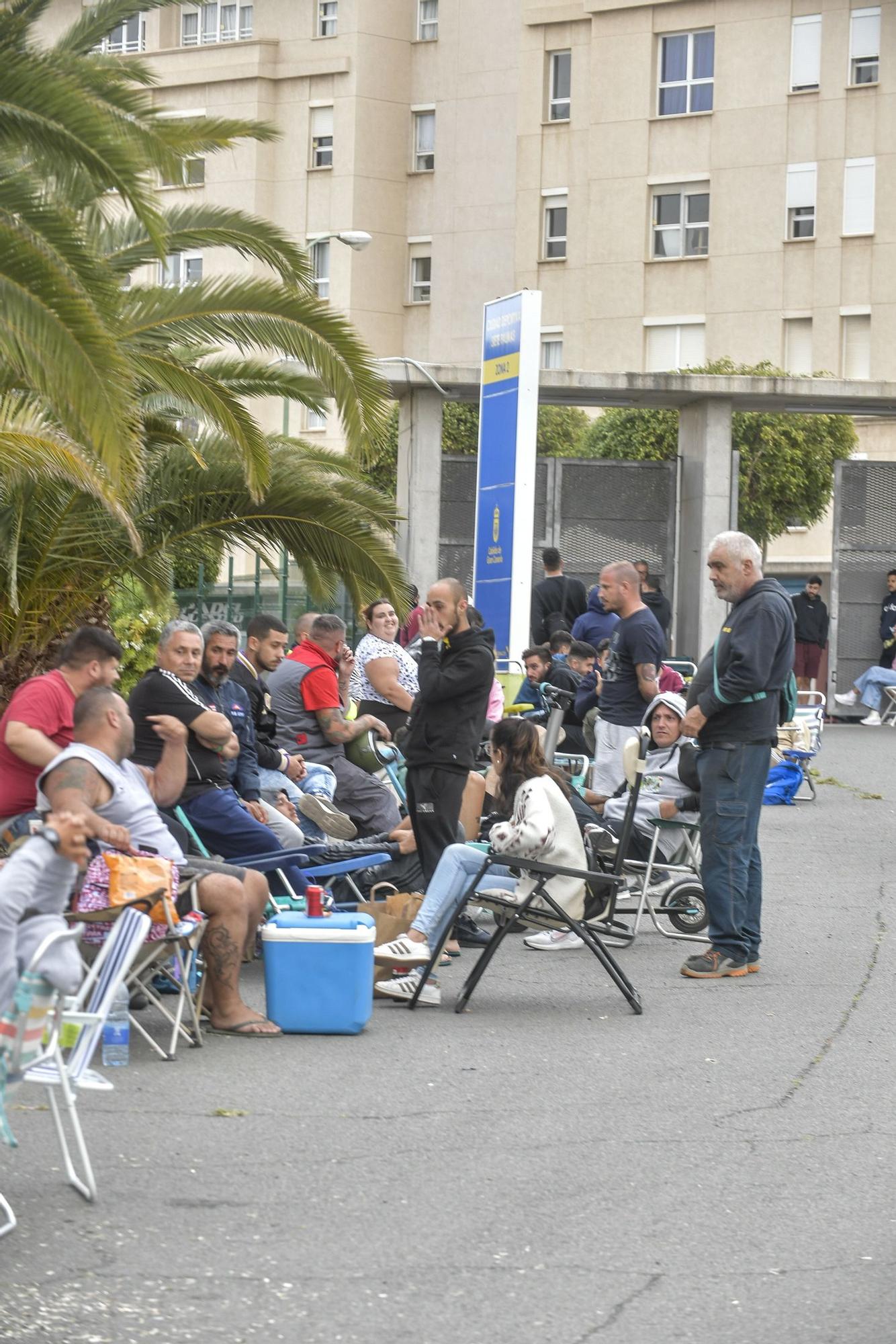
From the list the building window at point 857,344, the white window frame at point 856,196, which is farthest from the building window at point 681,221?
the building window at point 857,344

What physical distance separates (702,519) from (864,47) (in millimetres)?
28065

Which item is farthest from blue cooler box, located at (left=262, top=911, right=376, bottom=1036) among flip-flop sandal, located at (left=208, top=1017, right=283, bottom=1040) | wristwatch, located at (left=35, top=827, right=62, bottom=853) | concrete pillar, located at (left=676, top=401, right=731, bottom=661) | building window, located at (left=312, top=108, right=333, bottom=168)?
building window, located at (left=312, top=108, right=333, bottom=168)

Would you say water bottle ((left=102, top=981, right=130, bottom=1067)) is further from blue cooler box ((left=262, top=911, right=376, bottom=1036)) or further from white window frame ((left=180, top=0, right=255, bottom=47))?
white window frame ((left=180, top=0, right=255, bottom=47))

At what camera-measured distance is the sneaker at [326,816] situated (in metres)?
10.7

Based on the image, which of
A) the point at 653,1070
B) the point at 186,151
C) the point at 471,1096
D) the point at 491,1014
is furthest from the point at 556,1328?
the point at 186,151

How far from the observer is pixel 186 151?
12141 mm

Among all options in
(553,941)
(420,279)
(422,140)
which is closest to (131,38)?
(422,140)

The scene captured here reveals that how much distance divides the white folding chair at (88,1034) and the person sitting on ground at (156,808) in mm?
653

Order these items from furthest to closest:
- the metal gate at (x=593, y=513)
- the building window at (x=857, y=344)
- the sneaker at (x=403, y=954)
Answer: the building window at (x=857, y=344)
the metal gate at (x=593, y=513)
the sneaker at (x=403, y=954)

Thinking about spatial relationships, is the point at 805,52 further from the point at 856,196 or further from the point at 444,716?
the point at 444,716

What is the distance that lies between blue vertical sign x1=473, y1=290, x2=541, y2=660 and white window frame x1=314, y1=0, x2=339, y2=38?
139 feet

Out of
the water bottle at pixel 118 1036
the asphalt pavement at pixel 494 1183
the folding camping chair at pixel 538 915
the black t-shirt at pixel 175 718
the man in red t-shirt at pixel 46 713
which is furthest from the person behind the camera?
the black t-shirt at pixel 175 718

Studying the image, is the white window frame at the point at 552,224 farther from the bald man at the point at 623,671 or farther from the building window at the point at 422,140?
the bald man at the point at 623,671

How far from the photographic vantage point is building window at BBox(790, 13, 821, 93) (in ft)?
165
